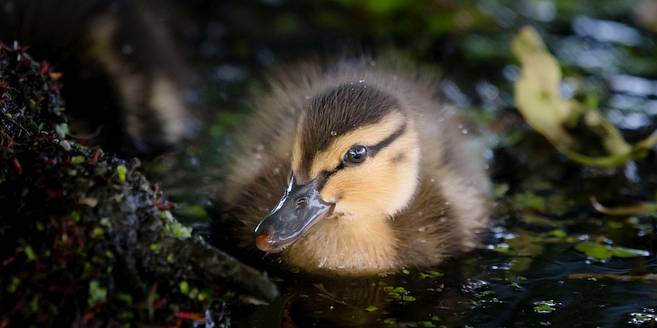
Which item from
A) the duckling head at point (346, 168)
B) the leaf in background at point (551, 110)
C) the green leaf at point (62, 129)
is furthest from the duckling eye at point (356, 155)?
the leaf in background at point (551, 110)

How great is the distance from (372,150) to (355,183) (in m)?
0.11

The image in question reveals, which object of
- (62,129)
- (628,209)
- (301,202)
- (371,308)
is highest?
(628,209)

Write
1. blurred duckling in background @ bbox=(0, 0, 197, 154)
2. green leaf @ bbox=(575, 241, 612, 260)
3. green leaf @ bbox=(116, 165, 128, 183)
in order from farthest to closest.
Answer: blurred duckling in background @ bbox=(0, 0, 197, 154), green leaf @ bbox=(575, 241, 612, 260), green leaf @ bbox=(116, 165, 128, 183)

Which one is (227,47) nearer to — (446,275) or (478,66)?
(478,66)

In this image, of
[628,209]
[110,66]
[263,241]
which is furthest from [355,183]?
[110,66]

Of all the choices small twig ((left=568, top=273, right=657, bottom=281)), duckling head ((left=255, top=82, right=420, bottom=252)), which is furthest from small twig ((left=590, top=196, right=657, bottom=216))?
duckling head ((left=255, top=82, right=420, bottom=252))

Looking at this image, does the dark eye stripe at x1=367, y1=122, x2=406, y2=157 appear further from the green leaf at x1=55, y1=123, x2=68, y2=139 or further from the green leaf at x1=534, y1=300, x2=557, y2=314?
the green leaf at x1=55, y1=123, x2=68, y2=139

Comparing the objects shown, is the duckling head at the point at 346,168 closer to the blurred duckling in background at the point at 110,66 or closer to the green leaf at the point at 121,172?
the green leaf at the point at 121,172

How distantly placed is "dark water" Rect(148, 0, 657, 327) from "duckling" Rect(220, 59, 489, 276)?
10cm

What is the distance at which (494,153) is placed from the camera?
412 centimetres

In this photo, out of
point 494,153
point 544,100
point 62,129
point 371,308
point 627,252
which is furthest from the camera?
point 494,153

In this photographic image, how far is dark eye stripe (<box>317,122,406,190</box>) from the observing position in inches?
111

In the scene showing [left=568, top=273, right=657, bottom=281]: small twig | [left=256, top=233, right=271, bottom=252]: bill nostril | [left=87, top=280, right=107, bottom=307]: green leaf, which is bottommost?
[left=87, top=280, right=107, bottom=307]: green leaf

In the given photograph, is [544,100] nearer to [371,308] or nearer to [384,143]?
[384,143]
